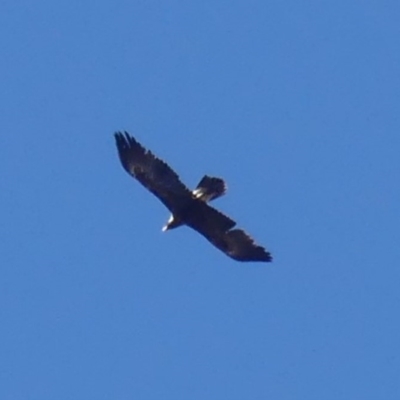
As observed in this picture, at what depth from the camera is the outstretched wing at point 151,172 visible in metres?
37.7

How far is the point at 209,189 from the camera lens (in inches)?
1479

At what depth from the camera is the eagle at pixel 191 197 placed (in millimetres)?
37625

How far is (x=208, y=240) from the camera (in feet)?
125

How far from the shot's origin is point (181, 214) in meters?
38.0

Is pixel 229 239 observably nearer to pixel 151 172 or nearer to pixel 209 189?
pixel 209 189

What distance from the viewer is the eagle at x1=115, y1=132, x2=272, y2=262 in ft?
123

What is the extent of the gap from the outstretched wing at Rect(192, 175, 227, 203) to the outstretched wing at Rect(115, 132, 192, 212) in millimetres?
166

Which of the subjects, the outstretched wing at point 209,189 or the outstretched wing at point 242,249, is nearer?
the outstretched wing at point 209,189

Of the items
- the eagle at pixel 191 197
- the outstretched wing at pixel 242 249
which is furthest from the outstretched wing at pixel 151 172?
the outstretched wing at pixel 242 249

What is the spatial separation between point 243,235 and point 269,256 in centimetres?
50

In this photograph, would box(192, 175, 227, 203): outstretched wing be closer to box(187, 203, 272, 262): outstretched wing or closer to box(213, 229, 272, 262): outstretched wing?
box(187, 203, 272, 262): outstretched wing

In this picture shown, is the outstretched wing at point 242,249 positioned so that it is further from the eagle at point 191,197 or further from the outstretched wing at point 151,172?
the outstretched wing at point 151,172

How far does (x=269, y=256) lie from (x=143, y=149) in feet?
7.87

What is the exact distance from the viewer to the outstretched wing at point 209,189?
37.4m
